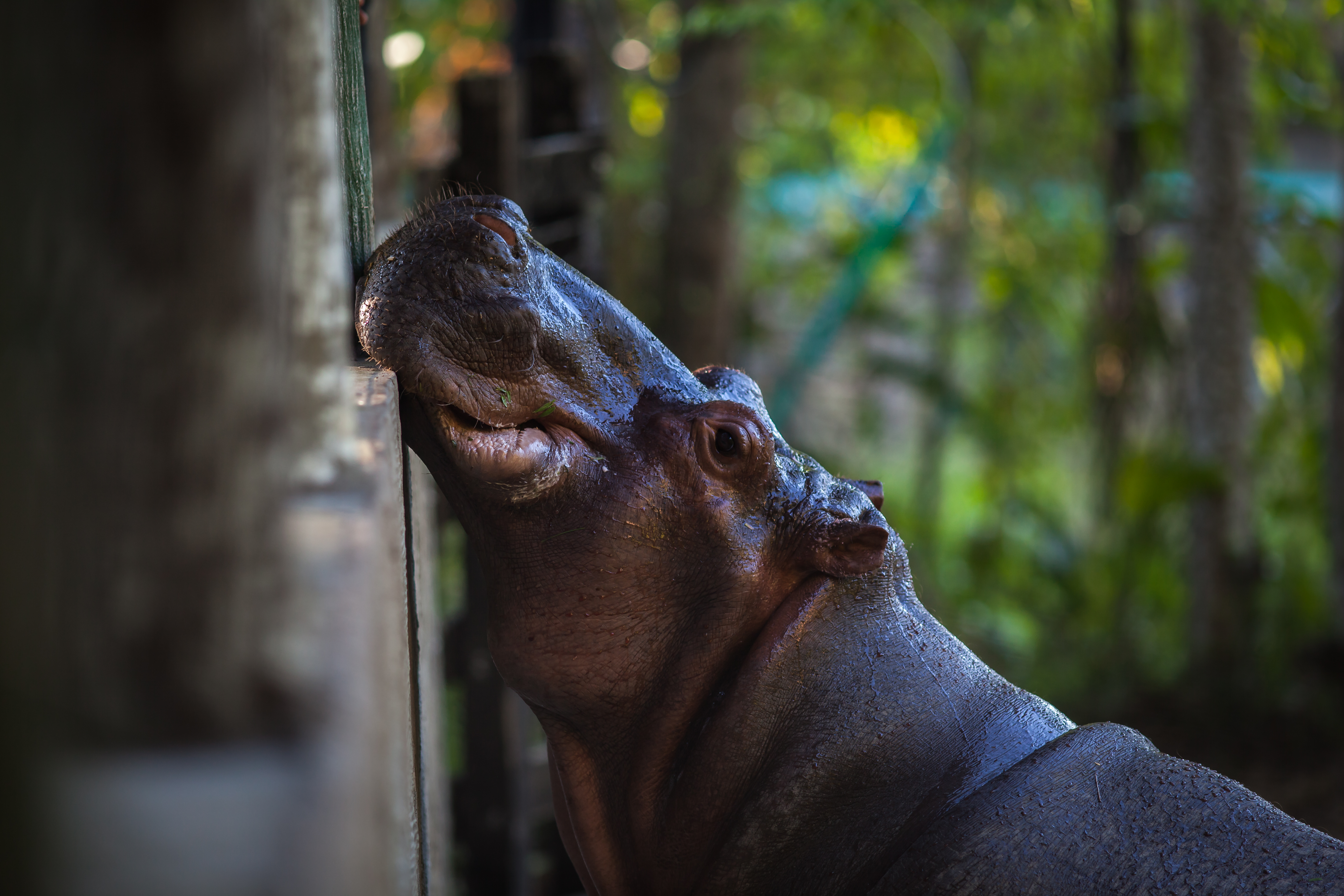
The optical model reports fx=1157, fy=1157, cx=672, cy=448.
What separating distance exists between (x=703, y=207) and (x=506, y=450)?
4.05 meters

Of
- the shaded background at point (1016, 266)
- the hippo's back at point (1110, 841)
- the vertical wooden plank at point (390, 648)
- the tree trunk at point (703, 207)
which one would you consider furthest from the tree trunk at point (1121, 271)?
the vertical wooden plank at point (390, 648)

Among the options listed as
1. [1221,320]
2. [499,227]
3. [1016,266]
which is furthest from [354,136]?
[1016,266]

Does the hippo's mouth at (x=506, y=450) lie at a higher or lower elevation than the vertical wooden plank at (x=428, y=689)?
higher

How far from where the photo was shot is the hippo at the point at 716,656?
1.31 meters

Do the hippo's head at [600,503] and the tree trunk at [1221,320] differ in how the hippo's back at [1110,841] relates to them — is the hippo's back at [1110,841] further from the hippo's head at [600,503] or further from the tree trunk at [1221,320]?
the tree trunk at [1221,320]

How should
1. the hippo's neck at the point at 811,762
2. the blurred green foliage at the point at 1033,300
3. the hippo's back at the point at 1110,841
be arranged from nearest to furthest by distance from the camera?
the hippo's back at the point at 1110,841 < the hippo's neck at the point at 811,762 < the blurred green foliage at the point at 1033,300

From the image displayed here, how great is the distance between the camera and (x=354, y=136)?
137 cm

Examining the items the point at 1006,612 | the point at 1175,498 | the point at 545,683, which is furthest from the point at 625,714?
the point at 1006,612

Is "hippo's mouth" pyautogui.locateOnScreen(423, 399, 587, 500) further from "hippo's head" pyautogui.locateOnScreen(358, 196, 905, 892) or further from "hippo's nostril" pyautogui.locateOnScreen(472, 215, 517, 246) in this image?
"hippo's nostril" pyautogui.locateOnScreen(472, 215, 517, 246)

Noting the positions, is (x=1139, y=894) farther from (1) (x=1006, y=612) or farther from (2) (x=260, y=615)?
(1) (x=1006, y=612)

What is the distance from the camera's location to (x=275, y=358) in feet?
2.30

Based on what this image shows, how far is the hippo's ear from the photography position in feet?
4.84

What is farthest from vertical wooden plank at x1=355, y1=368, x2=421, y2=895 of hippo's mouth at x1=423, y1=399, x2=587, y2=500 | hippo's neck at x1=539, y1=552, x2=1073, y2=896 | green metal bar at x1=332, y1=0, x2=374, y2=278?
hippo's neck at x1=539, y1=552, x2=1073, y2=896

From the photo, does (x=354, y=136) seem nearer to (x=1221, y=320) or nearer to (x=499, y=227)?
(x=499, y=227)
